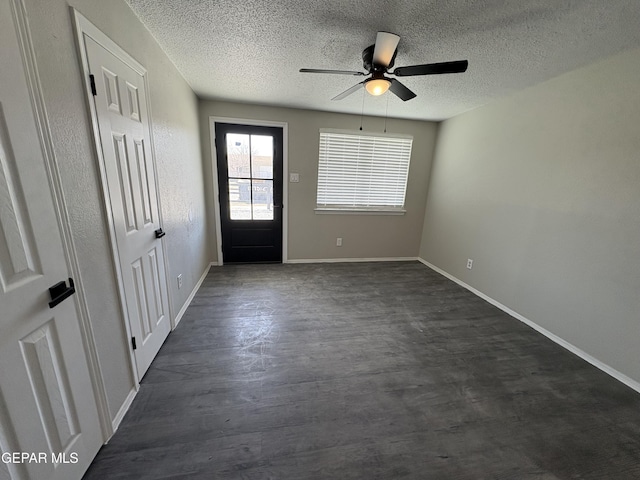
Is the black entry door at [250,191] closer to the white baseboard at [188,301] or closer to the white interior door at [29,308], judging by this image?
the white baseboard at [188,301]

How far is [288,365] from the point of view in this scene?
1.85m

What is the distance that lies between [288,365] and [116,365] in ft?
3.48

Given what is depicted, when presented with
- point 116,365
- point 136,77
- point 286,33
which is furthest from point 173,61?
point 116,365

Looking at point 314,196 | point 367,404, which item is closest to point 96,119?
point 367,404

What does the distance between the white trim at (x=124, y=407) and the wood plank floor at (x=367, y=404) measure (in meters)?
0.04

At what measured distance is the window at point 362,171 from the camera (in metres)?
3.76

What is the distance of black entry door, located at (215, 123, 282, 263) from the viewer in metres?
3.43

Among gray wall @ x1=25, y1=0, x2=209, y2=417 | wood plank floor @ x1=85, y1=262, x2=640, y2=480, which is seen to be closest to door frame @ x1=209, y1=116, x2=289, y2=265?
gray wall @ x1=25, y1=0, x2=209, y2=417

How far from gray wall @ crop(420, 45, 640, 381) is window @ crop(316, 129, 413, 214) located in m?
1.02

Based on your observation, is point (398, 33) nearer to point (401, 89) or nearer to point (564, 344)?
point (401, 89)

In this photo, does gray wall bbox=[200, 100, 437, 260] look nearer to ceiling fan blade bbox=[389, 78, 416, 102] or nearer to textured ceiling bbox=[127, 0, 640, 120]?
textured ceiling bbox=[127, 0, 640, 120]

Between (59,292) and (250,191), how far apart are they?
2795mm

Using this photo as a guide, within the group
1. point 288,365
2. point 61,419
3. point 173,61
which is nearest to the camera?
point 61,419

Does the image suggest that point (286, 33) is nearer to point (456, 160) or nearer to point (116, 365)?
point (116, 365)
